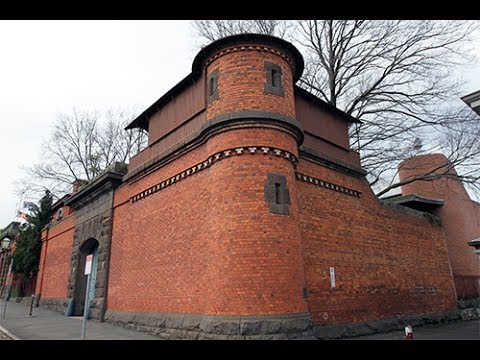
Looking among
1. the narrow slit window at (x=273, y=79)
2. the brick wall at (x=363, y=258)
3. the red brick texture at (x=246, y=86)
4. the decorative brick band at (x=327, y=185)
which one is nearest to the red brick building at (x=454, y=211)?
the brick wall at (x=363, y=258)

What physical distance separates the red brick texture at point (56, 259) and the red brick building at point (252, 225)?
493cm

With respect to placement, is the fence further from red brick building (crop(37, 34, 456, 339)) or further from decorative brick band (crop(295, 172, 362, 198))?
decorative brick band (crop(295, 172, 362, 198))

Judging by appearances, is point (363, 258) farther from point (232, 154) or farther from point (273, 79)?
point (273, 79)

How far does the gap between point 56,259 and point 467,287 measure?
22.5m

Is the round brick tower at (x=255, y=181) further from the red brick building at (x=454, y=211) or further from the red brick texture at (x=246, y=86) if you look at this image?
the red brick building at (x=454, y=211)

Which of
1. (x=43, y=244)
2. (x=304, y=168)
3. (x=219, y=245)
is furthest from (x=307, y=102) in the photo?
(x=43, y=244)

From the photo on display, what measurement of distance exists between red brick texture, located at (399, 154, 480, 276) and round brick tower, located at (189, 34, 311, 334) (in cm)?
1137

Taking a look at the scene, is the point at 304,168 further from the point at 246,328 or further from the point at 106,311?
the point at 106,311

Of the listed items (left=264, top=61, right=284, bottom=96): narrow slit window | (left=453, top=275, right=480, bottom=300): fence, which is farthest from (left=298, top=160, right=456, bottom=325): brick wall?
(left=264, top=61, right=284, bottom=96): narrow slit window

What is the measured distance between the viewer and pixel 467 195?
21.3m

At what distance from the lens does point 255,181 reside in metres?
9.12

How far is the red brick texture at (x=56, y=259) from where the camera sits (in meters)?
19.1

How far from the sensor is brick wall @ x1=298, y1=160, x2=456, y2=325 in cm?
1046

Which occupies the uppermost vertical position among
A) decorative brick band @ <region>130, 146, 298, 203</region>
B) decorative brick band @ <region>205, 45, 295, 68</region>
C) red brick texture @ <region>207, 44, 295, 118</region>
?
decorative brick band @ <region>205, 45, 295, 68</region>
